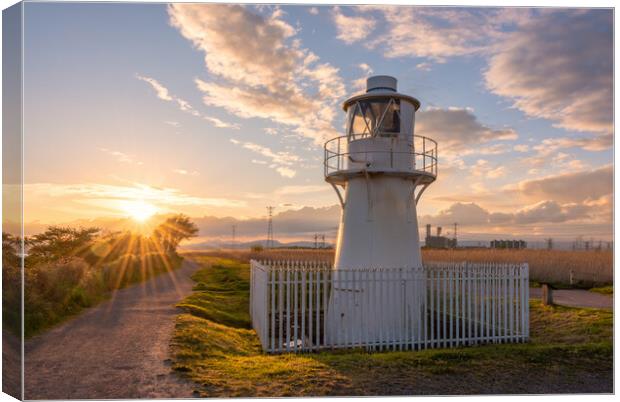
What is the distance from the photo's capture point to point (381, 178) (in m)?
13.7

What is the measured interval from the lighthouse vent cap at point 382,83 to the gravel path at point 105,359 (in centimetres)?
837

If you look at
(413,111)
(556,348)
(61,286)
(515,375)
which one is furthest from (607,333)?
(61,286)

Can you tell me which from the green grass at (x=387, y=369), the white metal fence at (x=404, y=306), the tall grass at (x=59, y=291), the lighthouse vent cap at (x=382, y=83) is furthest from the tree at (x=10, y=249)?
the lighthouse vent cap at (x=382, y=83)

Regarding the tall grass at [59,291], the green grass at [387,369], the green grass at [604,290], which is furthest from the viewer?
the green grass at [604,290]

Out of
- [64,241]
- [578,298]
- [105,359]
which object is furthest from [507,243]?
[105,359]

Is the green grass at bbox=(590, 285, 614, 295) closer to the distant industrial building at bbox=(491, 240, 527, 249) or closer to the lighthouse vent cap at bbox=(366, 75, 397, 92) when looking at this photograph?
the lighthouse vent cap at bbox=(366, 75, 397, 92)

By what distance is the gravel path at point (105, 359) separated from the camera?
763 centimetres

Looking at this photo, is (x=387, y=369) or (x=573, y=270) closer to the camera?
(x=387, y=369)

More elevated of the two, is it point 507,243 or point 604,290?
point 604,290

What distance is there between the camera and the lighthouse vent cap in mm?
13734

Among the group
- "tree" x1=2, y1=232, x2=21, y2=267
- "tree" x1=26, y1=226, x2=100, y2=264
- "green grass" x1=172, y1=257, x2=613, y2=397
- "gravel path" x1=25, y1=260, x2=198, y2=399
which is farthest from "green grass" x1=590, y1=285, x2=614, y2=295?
"tree" x1=26, y1=226, x2=100, y2=264

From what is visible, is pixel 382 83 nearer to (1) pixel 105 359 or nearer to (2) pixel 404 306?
(2) pixel 404 306

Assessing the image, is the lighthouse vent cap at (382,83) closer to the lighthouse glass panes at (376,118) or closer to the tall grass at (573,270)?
the lighthouse glass panes at (376,118)

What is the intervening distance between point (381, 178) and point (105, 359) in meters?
8.20
